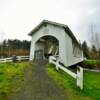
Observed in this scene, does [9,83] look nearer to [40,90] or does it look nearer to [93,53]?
[40,90]

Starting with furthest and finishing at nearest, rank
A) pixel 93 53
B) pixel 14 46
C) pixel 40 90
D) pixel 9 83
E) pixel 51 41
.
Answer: pixel 14 46, pixel 93 53, pixel 51 41, pixel 9 83, pixel 40 90

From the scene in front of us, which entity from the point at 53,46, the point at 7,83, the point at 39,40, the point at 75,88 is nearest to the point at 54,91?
the point at 75,88

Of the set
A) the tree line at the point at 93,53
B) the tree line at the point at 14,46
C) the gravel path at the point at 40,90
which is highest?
the tree line at the point at 14,46

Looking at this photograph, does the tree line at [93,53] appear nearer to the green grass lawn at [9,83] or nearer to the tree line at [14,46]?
the tree line at [14,46]

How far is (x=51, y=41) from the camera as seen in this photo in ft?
120

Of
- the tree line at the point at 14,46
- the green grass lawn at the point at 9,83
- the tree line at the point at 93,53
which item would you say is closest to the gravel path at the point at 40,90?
the green grass lawn at the point at 9,83

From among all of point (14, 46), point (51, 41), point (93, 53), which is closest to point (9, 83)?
point (51, 41)

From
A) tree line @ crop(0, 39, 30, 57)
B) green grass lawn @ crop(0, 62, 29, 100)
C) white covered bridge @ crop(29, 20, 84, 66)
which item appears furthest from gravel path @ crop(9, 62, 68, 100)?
tree line @ crop(0, 39, 30, 57)

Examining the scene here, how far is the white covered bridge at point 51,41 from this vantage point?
1220 inches

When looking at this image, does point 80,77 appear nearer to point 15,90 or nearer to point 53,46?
point 15,90

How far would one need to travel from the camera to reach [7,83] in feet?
52.9

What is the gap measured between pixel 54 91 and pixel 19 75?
209 inches

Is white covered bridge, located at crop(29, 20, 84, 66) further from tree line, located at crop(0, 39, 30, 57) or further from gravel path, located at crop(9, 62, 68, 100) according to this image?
tree line, located at crop(0, 39, 30, 57)

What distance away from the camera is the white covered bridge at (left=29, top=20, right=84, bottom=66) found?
31.0m
